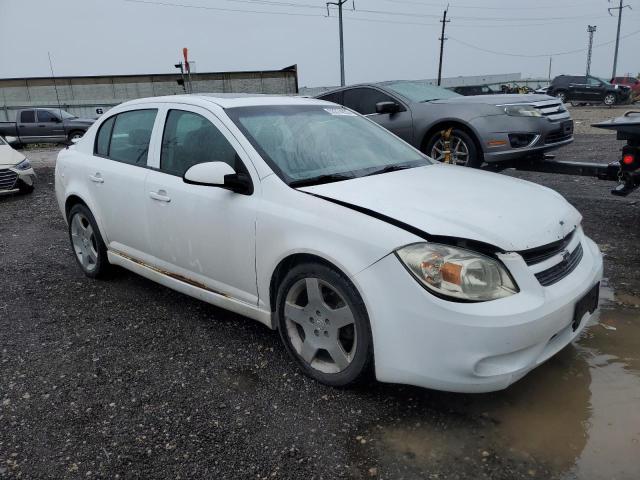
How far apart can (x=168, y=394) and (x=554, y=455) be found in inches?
78.5

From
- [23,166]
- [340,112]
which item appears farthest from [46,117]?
[340,112]

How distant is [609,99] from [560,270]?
30.6 metres

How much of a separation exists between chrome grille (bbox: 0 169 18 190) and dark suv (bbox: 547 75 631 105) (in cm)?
2764

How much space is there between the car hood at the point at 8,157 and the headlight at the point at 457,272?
9.51 metres

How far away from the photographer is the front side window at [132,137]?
3977mm

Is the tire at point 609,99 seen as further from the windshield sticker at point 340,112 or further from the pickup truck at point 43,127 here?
the windshield sticker at point 340,112

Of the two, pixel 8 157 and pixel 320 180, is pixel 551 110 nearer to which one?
pixel 320 180

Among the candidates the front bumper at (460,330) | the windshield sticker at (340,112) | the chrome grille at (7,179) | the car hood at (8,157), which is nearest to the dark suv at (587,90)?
the car hood at (8,157)

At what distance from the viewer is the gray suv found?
6.49m

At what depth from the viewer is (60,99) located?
3241 centimetres

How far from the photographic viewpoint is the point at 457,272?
7.78ft

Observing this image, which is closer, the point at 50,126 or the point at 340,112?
the point at 340,112

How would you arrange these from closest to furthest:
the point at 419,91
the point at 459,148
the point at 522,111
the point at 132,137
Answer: the point at 132,137 < the point at 522,111 < the point at 459,148 < the point at 419,91

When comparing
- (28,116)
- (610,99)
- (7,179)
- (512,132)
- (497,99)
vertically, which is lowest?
(610,99)
